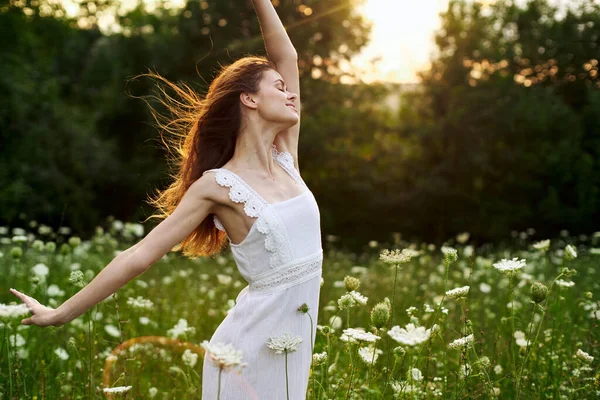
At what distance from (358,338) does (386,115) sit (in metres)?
22.1

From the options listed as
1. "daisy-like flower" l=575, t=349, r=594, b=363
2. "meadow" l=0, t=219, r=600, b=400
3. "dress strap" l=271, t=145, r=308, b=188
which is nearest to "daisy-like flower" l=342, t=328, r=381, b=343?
"meadow" l=0, t=219, r=600, b=400

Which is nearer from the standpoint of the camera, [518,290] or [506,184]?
[518,290]

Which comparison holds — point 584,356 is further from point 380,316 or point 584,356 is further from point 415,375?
point 380,316

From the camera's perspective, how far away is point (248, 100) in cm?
235

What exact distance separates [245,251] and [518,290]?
3.69 metres

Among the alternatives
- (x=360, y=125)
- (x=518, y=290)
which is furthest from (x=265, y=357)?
(x=360, y=125)

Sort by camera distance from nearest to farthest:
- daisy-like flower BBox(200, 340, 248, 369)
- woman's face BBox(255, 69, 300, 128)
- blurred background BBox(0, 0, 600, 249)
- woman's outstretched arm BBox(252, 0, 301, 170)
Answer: daisy-like flower BBox(200, 340, 248, 369) < woman's face BBox(255, 69, 300, 128) < woman's outstretched arm BBox(252, 0, 301, 170) < blurred background BBox(0, 0, 600, 249)

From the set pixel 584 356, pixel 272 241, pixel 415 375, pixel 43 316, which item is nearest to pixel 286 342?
pixel 272 241

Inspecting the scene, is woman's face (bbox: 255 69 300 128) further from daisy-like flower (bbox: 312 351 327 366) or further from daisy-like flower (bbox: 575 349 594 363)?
daisy-like flower (bbox: 575 349 594 363)

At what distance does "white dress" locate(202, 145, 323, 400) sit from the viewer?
2.09 metres

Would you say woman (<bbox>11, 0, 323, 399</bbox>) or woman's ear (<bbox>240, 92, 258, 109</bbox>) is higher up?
woman's ear (<bbox>240, 92, 258, 109</bbox>)

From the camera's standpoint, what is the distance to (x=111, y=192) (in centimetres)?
2088

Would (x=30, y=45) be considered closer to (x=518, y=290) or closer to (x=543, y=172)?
(x=543, y=172)

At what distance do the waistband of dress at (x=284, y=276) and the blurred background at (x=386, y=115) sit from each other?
1695 centimetres
